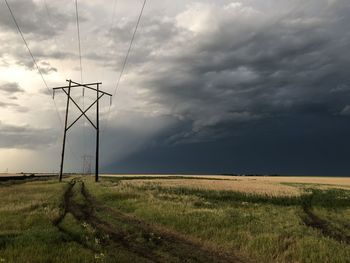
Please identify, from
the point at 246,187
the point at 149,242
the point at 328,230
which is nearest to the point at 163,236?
the point at 149,242

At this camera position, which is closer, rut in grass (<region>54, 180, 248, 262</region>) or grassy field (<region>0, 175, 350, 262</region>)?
grassy field (<region>0, 175, 350, 262</region>)

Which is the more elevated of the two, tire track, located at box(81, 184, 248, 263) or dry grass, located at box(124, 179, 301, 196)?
dry grass, located at box(124, 179, 301, 196)

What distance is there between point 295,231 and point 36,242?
11602mm

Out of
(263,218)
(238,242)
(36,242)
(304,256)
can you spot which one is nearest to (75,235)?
(36,242)

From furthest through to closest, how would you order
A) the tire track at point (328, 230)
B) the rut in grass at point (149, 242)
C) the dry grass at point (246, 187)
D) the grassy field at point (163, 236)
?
the dry grass at point (246, 187)
the tire track at point (328, 230)
the rut in grass at point (149, 242)
the grassy field at point (163, 236)

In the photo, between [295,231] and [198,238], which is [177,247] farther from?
[295,231]

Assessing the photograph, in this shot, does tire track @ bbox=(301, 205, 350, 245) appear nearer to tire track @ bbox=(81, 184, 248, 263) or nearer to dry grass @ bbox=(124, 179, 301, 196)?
tire track @ bbox=(81, 184, 248, 263)

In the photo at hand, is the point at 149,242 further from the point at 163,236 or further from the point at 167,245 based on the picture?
the point at 163,236

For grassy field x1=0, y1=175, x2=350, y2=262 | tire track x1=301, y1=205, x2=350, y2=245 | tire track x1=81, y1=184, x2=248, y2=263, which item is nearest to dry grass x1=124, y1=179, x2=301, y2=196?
tire track x1=301, y1=205, x2=350, y2=245

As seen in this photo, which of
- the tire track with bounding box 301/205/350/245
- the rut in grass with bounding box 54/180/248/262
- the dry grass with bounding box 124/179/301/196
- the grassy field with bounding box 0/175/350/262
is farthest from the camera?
the dry grass with bounding box 124/179/301/196

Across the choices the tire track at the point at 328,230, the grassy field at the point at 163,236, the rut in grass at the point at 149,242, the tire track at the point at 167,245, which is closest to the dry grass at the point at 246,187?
the tire track at the point at 328,230

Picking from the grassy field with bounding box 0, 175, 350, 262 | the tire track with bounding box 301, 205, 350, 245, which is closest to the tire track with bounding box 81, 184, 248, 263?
the grassy field with bounding box 0, 175, 350, 262

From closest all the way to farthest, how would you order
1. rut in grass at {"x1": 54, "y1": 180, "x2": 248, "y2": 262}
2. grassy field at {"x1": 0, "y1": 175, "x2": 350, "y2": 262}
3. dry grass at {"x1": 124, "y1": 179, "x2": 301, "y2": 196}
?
1. grassy field at {"x1": 0, "y1": 175, "x2": 350, "y2": 262}
2. rut in grass at {"x1": 54, "y1": 180, "x2": 248, "y2": 262}
3. dry grass at {"x1": 124, "y1": 179, "x2": 301, "y2": 196}

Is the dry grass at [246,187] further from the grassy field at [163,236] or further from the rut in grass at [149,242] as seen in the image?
the rut in grass at [149,242]
